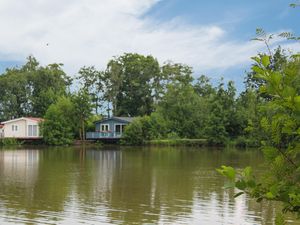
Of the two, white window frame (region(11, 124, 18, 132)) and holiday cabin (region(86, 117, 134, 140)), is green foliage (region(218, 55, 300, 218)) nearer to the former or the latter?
holiday cabin (region(86, 117, 134, 140))

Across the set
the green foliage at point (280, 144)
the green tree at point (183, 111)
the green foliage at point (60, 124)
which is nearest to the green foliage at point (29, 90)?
the green foliage at point (60, 124)

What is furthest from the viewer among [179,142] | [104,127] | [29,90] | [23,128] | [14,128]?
[29,90]

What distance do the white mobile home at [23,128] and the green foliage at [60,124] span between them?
2230mm

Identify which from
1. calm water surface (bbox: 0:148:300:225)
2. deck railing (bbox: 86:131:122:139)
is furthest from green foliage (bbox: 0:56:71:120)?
calm water surface (bbox: 0:148:300:225)

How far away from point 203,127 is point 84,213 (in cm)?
3835

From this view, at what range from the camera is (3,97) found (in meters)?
59.1

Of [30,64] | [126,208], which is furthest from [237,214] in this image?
[30,64]

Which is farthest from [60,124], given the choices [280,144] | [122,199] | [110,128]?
[280,144]

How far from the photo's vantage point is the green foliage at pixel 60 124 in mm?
48125

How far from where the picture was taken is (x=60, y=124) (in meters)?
48.2

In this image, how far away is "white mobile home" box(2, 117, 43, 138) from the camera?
51.1 m

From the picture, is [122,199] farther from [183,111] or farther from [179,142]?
[183,111]

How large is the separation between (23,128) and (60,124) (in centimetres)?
559

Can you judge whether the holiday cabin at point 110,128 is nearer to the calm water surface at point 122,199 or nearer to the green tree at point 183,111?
the green tree at point 183,111
